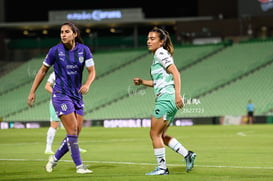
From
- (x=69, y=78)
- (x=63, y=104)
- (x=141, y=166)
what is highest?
(x=69, y=78)

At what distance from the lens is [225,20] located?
205ft

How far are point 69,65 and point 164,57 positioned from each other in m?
1.74

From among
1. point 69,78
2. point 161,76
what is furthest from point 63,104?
point 161,76

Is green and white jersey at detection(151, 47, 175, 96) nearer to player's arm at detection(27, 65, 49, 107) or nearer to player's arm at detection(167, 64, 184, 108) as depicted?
player's arm at detection(167, 64, 184, 108)

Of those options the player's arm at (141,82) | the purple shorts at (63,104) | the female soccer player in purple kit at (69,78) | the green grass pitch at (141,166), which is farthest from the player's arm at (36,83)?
the player's arm at (141,82)

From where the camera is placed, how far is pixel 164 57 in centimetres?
1245

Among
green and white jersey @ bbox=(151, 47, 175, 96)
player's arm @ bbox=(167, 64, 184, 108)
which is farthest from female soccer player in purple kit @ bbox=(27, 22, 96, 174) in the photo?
player's arm @ bbox=(167, 64, 184, 108)

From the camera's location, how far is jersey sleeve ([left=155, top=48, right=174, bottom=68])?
12375mm

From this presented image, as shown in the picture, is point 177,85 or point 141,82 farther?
point 141,82

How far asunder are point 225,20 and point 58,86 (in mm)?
50650

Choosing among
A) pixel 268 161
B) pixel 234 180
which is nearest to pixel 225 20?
pixel 268 161

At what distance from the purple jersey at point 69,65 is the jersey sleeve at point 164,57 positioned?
1314 millimetres

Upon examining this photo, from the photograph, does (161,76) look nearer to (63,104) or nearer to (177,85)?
(177,85)

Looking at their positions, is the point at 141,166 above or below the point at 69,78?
below
